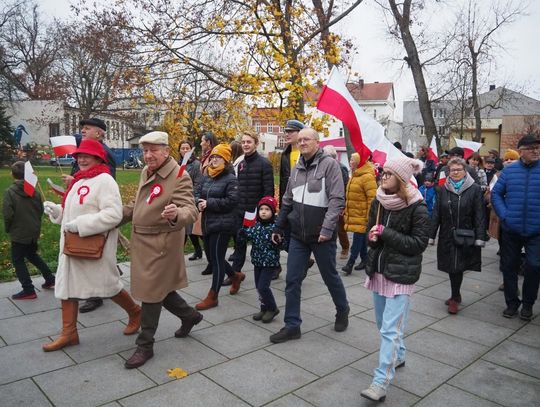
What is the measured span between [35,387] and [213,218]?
2466mm

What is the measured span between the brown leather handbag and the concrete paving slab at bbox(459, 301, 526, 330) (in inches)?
165

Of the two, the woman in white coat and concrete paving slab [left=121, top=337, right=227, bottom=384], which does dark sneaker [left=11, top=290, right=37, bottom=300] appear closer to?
the woman in white coat

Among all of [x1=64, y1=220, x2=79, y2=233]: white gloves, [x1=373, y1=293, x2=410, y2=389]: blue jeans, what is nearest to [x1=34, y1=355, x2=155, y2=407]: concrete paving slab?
[x1=64, y1=220, x2=79, y2=233]: white gloves

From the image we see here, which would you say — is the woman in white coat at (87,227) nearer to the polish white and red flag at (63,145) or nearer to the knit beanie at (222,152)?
the polish white and red flag at (63,145)

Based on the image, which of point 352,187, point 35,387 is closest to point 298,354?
A: point 35,387

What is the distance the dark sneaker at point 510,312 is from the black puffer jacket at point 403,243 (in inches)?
103

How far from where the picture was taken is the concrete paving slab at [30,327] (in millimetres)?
4337

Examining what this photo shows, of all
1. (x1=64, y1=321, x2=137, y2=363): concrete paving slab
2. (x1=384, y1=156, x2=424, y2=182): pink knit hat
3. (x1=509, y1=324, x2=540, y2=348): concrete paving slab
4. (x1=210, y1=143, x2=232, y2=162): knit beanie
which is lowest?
(x1=509, y1=324, x2=540, y2=348): concrete paving slab

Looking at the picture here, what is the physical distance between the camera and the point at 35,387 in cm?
337

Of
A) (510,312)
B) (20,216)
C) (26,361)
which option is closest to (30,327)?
(26,361)

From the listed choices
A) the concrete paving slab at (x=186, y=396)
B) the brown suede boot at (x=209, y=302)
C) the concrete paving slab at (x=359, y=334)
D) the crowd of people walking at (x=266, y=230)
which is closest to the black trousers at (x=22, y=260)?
the crowd of people walking at (x=266, y=230)

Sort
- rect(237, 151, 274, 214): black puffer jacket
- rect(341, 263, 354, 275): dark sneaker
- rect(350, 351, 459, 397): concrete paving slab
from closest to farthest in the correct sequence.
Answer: rect(350, 351, 459, 397): concrete paving slab < rect(237, 151, 274, 214): black puffer jacket < rect(341, 263, 354, 275): dark sneaker

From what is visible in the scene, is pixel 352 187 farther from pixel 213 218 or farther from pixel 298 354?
pixel 298 354

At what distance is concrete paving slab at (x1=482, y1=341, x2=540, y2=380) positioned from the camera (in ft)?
12.9
